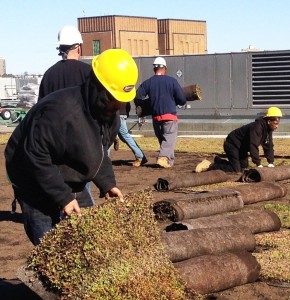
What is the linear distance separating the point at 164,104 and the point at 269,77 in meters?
17.5

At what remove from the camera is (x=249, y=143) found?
41.7 ft

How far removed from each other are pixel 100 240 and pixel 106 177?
1.97 ft

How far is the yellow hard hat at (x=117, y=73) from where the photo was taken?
4.81 m

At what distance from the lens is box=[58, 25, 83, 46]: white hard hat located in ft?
23.9

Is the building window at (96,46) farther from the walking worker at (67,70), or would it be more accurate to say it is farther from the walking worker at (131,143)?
the walking worker at (67,70)

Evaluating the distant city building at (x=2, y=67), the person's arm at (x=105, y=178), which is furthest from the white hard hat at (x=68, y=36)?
the distant city building at (x=2, y=67)

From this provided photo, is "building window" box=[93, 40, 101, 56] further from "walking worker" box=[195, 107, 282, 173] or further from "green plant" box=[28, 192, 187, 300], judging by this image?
"green plant" box=[28, 192, 187, 300]

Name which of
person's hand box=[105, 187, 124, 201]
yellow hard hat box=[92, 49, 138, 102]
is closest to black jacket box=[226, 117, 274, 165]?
person's hand box=[105, 187, 124, 201]

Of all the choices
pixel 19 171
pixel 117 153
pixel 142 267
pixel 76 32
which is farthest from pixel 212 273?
pixel 117 153

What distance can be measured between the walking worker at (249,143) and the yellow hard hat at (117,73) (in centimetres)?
768

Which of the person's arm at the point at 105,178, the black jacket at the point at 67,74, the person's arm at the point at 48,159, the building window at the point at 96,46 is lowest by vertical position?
the building window at the point at 96,46

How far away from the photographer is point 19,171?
5082mm

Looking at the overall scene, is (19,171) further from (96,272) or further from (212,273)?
(212,273)

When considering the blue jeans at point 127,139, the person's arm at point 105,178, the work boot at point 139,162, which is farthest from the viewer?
the work boot at point 139,162
